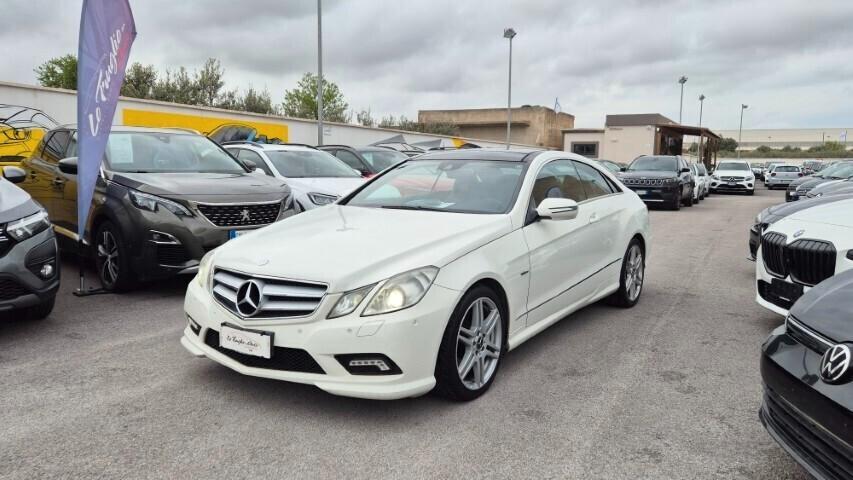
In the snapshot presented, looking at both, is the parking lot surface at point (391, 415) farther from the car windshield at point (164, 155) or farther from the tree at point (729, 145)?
A: the tree at point (729, 145)

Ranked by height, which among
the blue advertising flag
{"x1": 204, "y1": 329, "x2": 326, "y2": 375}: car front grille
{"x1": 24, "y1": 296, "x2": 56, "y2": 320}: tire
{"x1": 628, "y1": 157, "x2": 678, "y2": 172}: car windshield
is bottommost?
{"x1": 24, "y1": 296, "x2": 56, "y2": 320}: tire

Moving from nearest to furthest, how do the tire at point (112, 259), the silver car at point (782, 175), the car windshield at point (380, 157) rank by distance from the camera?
1. the tire at point (112, 259)
2. the car windshield at point (380, 157)
3. the silver car at point (782, 175)

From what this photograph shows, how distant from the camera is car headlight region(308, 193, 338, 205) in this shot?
8500 mm

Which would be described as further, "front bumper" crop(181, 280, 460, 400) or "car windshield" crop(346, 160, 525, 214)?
"car windshield" crop(346, 160, 525, 214)

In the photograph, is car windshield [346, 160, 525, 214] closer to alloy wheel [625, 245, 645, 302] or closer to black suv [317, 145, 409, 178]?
alloy wheel [625, 245, 645, 302]

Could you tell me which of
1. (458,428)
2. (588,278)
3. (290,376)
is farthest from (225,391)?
(588,278)

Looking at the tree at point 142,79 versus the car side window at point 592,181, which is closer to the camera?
the car side window at point 592,181

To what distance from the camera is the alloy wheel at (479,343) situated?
3.62 meters

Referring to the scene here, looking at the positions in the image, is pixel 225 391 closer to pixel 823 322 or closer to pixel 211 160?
pixel 823 322

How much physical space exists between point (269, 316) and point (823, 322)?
254 centimetres

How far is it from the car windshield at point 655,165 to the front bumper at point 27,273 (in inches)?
652

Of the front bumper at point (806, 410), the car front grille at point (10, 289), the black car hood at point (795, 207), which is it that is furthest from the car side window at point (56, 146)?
the black car hood at point (795, 207)

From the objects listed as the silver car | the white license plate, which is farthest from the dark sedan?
the silver car

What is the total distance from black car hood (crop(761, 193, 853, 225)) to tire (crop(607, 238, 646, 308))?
1.20 m
